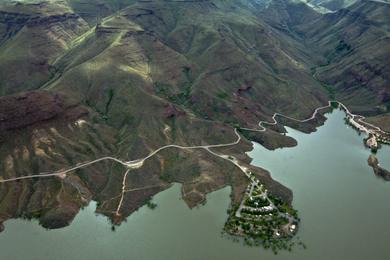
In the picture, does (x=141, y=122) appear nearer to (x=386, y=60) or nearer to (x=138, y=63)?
(x=138, y=63)

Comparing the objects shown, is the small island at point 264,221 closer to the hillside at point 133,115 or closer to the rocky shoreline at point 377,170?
the hillside at point 133,115

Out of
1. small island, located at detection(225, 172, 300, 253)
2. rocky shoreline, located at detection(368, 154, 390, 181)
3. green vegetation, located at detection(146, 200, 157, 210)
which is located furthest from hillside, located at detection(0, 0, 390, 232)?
rocky shoreline, located at detection(368, 154, 390, 181)

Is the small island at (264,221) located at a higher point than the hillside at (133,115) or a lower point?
higher

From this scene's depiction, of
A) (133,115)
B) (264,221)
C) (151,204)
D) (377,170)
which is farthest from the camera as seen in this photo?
(133,115)

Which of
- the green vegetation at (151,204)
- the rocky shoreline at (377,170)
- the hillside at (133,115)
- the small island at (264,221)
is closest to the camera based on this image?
the small island at (264,221)

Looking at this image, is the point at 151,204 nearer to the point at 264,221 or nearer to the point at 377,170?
the point at 264,221

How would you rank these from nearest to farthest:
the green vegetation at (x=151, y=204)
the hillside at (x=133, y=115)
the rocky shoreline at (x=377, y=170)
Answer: the green vegetation at (x=151, y=204) < the hillside at (x=133, y=115) < the rocky shoreline at (x=377, y=170)

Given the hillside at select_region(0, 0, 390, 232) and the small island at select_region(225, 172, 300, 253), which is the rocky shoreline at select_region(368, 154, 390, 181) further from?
the small island at select_region(225, 172, 300, 253)

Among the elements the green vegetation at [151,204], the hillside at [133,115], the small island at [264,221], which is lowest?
the hillside at [133,115]

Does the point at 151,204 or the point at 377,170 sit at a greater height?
the point at 377,170

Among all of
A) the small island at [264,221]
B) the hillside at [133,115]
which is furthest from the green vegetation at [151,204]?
the small island at [264,221]

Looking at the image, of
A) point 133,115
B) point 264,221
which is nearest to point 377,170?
point 264,221
